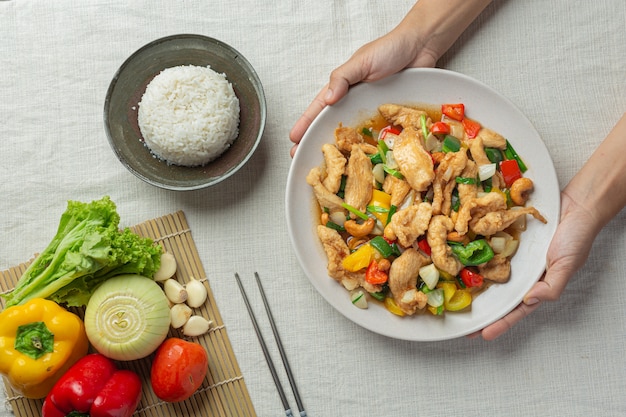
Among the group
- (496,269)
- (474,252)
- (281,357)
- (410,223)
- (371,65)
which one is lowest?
(281,357)

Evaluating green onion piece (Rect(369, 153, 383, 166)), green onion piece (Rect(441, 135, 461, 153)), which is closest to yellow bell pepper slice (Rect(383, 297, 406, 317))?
green onion piece (Rect(369, 153, 383, 166))

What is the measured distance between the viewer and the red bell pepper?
9.03ft

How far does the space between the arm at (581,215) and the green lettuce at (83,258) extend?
1.71 meters

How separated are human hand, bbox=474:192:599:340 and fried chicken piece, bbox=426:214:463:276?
0.40m

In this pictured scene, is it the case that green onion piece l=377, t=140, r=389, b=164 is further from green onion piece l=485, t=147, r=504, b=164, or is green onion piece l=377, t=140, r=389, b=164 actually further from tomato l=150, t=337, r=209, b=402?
tomato l=150, t=337, r=209, b=402

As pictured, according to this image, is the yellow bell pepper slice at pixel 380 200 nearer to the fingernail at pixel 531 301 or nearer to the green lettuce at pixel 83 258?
the fingernail at pixel 531 301

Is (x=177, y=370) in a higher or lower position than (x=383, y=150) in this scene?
lower

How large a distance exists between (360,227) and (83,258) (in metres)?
1.29

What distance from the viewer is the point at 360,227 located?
289 cm

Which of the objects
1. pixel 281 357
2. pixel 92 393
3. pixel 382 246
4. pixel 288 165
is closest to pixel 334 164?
pixel 288 165

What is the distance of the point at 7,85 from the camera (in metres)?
3.23

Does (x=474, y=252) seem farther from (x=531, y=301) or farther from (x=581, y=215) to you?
(x=581, y=215)

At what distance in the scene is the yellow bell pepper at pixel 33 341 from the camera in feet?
9.09

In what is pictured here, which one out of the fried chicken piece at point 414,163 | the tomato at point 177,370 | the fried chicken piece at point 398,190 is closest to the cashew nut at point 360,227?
the fried chicken piece at point 398,190
